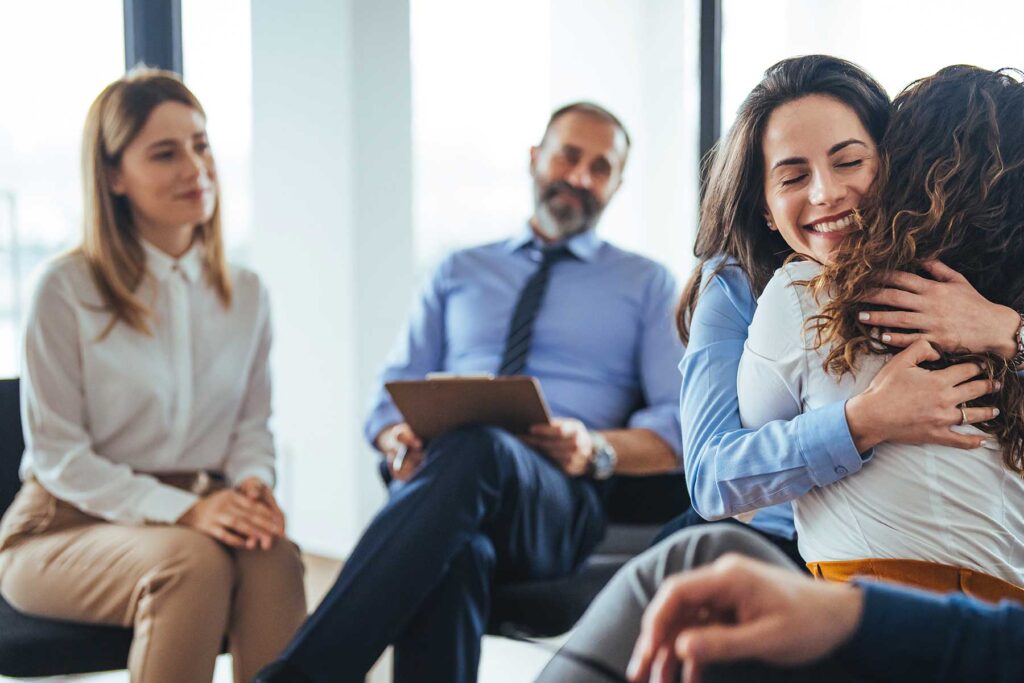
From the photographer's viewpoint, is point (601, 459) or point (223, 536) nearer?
point (223, 536)

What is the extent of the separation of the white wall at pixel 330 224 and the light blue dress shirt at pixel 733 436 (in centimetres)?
206

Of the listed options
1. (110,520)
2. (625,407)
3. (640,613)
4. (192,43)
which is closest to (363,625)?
(110,520)

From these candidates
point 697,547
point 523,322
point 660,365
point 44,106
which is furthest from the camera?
point 44,106

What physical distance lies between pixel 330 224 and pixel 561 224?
Answer: 1024 millimetres

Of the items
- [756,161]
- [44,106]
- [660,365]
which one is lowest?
[660,365]

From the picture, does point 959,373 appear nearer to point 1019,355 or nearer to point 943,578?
point 1019,355

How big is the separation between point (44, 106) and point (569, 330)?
178 cm

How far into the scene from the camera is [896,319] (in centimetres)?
121

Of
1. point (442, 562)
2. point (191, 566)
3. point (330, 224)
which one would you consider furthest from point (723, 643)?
point (330, 224)

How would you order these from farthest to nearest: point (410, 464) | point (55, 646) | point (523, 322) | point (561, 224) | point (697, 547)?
point (561, 224)
point (523, 322)
point (410, 464)
point (55, 646)
point (697, 547)

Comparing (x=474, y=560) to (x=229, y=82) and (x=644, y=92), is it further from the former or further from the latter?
(x=644, y=92)

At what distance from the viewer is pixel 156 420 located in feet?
6.82

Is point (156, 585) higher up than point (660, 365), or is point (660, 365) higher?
point (660, 365)

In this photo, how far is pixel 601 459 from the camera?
7.48 ft
